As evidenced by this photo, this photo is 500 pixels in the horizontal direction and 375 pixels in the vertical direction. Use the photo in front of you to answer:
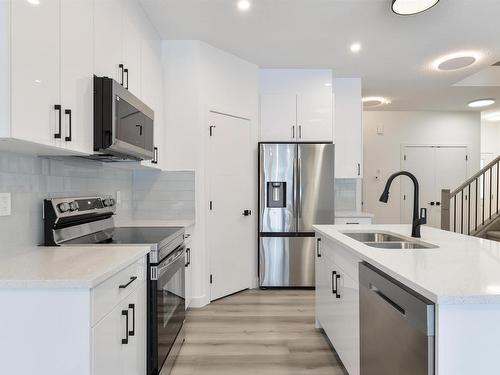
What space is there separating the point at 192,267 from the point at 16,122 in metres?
2.44

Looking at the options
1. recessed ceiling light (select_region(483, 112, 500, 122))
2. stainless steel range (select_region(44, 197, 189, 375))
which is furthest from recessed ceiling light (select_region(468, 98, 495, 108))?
stainless steel range (select_region(44, 197, 189, 375))

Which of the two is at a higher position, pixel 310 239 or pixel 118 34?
pixel 118 34

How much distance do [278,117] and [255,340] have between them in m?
2.62

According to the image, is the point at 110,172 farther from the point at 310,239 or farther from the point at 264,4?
the point at 310,239

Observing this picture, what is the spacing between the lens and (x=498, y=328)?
1034 millimetres

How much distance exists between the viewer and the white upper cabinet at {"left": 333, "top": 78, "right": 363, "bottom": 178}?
4.55 m

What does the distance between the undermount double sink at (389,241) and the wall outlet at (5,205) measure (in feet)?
6.08

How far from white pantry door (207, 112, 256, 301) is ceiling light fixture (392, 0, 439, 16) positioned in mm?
1898

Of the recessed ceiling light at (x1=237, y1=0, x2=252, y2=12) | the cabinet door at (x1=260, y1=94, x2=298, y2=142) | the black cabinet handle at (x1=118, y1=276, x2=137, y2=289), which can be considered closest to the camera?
the black cabinet handle at (x1=118, y1=276, x2=137, y2=289)

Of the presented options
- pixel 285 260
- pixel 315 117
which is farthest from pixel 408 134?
pixel 285 260

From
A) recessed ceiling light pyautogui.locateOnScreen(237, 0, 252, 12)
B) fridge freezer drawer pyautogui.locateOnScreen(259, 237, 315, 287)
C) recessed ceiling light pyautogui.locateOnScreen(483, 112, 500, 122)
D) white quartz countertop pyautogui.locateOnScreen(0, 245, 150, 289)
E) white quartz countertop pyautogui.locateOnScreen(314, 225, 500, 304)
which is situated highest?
recessed ceiling light pyautogui.locateOnScreen(483, 112, 500, 122)

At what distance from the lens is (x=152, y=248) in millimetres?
1818

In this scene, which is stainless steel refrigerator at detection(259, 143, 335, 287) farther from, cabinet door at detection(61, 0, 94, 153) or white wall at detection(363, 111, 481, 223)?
white wall at detection(363, 111, 481, 223)

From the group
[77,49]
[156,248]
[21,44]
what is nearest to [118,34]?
[77,49]
